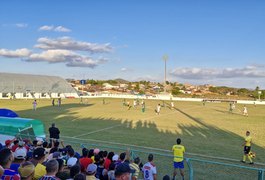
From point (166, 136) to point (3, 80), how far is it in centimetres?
8156

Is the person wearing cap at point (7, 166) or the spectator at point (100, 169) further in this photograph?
the spectator at point (100, 169)

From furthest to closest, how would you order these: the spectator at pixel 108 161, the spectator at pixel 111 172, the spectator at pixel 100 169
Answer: the spectator at pixel 108 161 < the spectator at pixel 100 169 < the spectator at pixel 111 172

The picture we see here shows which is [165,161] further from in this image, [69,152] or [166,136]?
[166,136]

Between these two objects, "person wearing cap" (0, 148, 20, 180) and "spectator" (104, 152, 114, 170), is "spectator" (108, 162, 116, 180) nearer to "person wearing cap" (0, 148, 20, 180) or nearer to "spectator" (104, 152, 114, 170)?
"spectator" (104, 152, 114, 170)

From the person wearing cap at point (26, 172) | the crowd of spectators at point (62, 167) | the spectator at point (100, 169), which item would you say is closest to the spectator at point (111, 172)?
the crowd of spectators at point (62, 167)

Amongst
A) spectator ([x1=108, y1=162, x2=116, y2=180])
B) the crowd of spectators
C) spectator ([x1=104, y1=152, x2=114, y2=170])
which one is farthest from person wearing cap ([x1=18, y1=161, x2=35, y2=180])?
spectator ([x1=104, y1=152, x2=114, y2=170])

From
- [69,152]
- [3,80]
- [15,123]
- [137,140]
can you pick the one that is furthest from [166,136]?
[3,80]

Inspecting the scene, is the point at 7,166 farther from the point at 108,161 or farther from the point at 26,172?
the point at 108,161

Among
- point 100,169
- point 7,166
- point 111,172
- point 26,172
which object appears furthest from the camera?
point 100,169

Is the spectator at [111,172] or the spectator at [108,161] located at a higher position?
the spectator at [108,161]

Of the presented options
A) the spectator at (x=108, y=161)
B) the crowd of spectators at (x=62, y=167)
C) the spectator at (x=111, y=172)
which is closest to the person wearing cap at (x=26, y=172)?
the crowd of spectators at (x=62, y=167)

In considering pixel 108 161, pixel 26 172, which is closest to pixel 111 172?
pixel 108 161

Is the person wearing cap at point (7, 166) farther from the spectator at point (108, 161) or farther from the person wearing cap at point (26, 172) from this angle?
the spectator at point (108, 161)

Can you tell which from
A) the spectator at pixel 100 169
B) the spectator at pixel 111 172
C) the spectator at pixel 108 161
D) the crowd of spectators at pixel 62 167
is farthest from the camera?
the spectator at pixel 108 161
